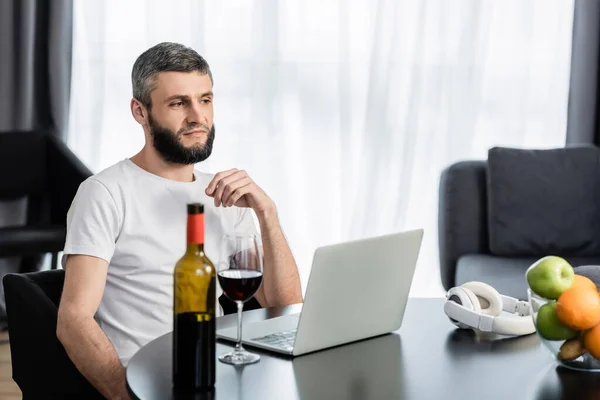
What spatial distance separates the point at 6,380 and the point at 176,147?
1868mm

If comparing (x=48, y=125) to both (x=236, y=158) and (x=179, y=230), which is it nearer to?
(x=236, y=158)

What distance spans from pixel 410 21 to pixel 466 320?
3.11 m

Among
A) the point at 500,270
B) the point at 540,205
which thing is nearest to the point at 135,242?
the point at 500,270

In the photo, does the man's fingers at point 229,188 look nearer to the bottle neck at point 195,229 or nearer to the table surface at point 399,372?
the table surface at point 399,372

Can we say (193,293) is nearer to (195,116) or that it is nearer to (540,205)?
(195,116)

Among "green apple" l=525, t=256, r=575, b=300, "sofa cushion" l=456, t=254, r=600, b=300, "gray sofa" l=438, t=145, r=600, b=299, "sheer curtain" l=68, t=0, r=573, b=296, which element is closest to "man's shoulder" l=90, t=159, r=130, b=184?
"green apple" l=525, t=256, r=575, b=300

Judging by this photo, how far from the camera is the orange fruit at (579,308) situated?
5.10 feet

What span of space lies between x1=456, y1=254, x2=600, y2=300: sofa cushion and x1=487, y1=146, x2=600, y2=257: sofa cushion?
0.08 metres

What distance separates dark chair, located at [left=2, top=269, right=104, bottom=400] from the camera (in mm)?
1948

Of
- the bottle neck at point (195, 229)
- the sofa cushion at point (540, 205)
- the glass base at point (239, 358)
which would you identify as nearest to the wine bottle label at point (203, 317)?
the bottle neck at point (195, 229)

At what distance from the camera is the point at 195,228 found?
4.69 ft

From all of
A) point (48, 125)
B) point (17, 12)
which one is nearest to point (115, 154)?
point (48, 125)

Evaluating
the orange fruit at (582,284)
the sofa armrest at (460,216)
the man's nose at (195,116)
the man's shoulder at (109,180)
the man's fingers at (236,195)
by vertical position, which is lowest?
the sofa armrest at (460,216)

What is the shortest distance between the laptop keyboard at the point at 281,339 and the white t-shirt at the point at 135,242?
0.38 meters
